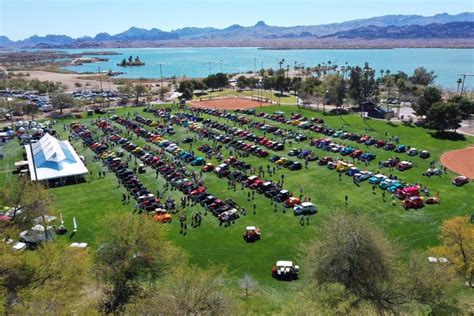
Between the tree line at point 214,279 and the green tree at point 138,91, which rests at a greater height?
the green tree at point 138,91

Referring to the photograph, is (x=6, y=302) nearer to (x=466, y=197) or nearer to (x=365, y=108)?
(x=466, y=197)

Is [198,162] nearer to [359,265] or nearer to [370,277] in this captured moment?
[359,265]

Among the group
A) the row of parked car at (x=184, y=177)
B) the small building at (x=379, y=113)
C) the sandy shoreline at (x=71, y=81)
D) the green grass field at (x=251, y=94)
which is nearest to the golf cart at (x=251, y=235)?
the row of parked car at (x=184, y=177)

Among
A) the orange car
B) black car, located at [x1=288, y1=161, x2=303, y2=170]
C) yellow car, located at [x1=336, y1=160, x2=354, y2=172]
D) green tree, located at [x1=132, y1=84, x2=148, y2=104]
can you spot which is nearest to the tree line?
the orange car

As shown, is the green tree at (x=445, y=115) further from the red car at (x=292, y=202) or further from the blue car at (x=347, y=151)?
the red car at (x=292, y=202)

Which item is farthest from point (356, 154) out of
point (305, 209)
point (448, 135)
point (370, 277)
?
point (370, 277)

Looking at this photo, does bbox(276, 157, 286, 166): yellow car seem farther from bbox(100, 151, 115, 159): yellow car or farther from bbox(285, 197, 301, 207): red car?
bbox(100, 151, 115, 159): yellow car

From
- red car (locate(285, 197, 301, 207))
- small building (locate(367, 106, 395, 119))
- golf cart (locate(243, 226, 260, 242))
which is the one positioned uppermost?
small building (locate(367, 106, 395, 119))
